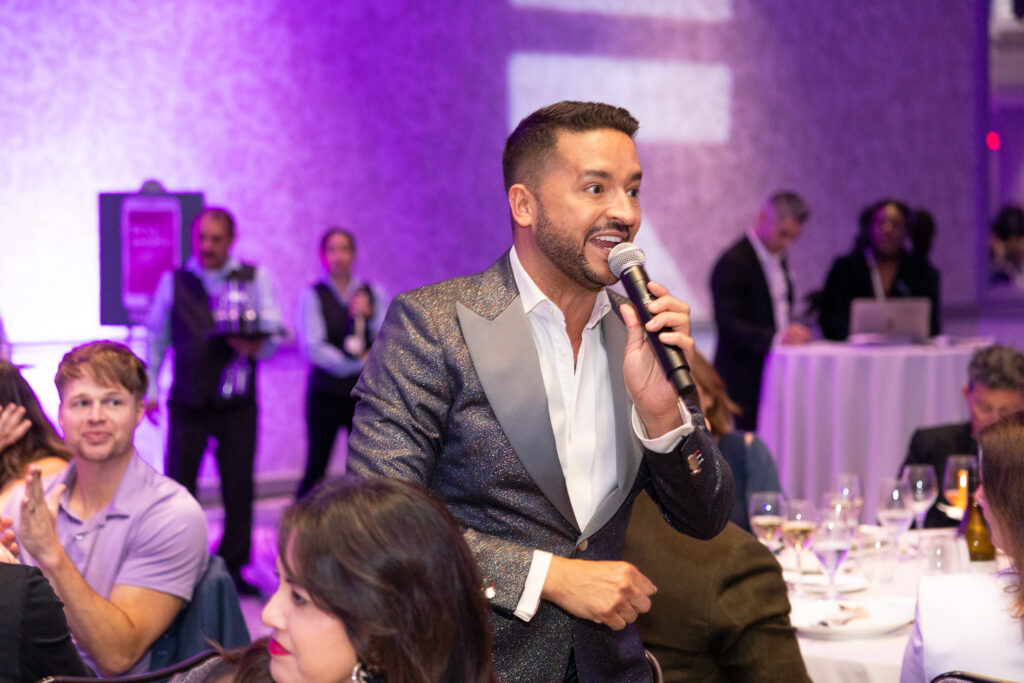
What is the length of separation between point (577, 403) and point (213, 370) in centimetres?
359

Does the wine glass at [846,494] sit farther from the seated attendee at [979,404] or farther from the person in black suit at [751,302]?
the person in black suit at [751,302]

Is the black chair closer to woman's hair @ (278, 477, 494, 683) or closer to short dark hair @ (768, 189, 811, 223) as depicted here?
woman's hair @ (278, 477, 494, 683)

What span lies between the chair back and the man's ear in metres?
1.10

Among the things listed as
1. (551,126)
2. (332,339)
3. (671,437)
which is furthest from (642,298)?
(332,339)

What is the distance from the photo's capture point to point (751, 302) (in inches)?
239

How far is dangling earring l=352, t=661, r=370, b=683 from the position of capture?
128 centimetres

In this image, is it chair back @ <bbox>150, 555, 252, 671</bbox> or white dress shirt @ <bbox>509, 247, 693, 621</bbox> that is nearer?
white dress shirt @ <bbox>509, 247, 693, 621</bbox>

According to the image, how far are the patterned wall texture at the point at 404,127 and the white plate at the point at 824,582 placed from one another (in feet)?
16.3

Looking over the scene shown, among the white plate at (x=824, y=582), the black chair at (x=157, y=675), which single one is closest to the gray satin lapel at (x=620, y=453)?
the black chair at (x=157, y=675)

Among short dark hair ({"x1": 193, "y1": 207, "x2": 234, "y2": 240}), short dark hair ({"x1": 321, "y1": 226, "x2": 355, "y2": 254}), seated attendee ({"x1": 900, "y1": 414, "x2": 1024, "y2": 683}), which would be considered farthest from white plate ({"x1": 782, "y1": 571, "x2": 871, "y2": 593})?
short dark hair ({"x1": 321, "y1": 226, "x2": 355, "y2": 254})

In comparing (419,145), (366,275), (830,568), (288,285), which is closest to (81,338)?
(288,285)

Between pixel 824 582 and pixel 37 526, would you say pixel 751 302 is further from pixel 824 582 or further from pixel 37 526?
pixel 37 526

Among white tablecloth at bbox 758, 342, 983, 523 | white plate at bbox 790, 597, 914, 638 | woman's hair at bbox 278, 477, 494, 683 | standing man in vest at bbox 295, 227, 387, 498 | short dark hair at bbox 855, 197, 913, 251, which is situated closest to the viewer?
woman's hair at bbox 278, 477, 494, 683

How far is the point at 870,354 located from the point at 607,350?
4101 millimetres
